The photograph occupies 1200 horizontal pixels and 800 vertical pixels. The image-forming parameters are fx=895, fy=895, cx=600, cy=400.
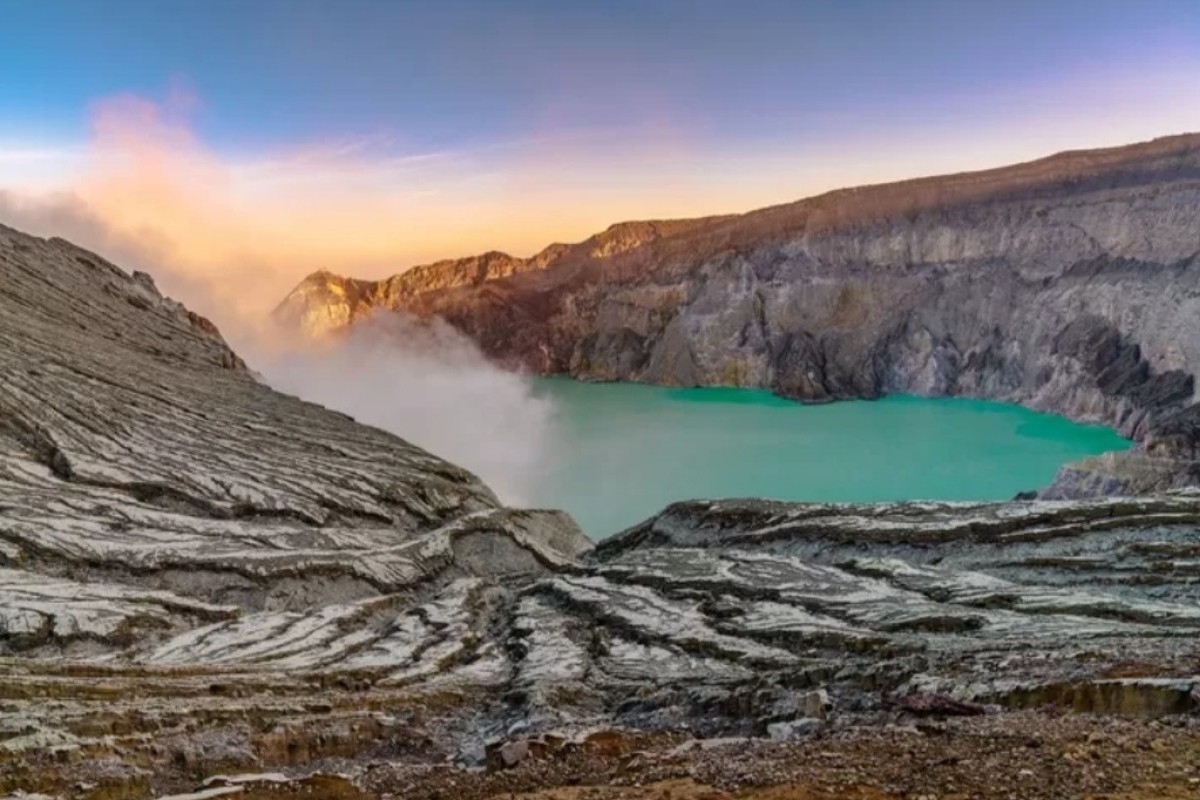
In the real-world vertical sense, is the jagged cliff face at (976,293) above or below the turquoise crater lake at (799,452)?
above

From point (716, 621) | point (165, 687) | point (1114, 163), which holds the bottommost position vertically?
point (716, 621)

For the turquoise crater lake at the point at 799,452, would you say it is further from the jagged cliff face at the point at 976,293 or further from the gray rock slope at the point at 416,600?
the gray rock slope at the point at 416,600

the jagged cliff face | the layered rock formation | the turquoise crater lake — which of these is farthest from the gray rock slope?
the jagged cliff face

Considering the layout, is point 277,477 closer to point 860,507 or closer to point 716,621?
point 716,621

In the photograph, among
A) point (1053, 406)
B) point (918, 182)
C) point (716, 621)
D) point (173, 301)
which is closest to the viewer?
point (716, 621)

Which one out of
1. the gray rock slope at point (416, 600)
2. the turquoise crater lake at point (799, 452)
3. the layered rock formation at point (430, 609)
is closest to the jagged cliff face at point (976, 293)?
the turquoise crater lake at point (799, 452)

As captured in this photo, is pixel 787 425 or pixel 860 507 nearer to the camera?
pixel 860 507

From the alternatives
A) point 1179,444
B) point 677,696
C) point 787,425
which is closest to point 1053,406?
point 787,425

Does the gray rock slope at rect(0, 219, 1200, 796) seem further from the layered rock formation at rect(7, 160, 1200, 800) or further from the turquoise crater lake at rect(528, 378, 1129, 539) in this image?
the turquoise crater lake at rect(528, 378, 1129, 539)

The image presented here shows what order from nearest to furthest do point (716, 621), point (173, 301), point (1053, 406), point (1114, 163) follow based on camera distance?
point (716, 621), point (173, 301), point (1053, 406), point (1114, 163)
